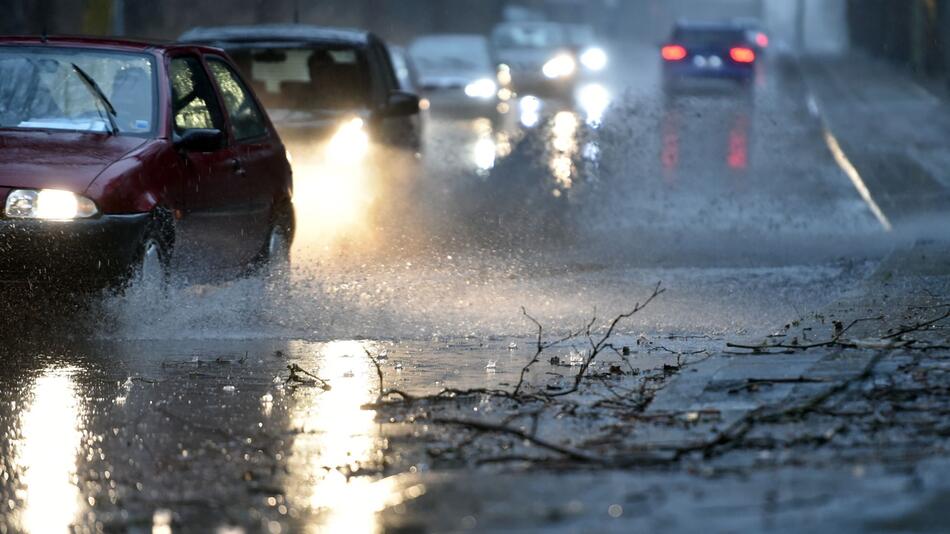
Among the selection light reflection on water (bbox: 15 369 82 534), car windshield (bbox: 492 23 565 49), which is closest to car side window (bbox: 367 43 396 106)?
light reflection on water (bbox: 15 369 82 534)

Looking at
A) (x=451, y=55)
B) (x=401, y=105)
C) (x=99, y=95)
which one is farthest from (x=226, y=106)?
(x=451, y=55)

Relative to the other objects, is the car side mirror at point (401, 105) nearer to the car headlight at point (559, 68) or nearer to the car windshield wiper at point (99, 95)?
the car windshield wiper at point (99, 95)

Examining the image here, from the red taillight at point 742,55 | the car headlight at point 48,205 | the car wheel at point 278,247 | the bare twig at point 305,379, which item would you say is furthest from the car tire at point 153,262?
the red taillight at point 742,55

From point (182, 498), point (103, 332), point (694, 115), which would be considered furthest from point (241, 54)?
point (694, 115)

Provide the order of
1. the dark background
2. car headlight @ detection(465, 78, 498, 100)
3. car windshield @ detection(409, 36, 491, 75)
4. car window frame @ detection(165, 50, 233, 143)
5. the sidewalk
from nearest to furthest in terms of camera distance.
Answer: car window frame @ detection(165, 50, 233, 143)
the sidewalk
the dark background
car headlight @ detection(465, 78, 498, 100)
car windshield @ detection(409, 36, 491, 75)

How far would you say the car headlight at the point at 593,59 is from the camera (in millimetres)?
41969

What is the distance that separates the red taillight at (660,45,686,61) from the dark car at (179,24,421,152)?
952 inches

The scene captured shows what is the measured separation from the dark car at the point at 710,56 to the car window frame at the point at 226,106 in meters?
26.4

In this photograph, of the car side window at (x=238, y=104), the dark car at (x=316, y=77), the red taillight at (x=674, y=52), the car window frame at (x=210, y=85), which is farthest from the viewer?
the red taillight at (x=674, y=52)

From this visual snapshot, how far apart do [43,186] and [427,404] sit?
2.57m

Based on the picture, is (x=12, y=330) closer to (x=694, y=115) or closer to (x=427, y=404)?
(x=427, y=404)

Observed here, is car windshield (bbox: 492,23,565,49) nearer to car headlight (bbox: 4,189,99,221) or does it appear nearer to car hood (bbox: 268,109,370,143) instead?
car hood (bbox: 268,109,370,143)

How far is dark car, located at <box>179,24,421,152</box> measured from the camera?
45.1 feet

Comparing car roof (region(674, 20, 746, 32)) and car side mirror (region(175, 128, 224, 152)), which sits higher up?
car side mirror (region(175, 128, 224, 152))
